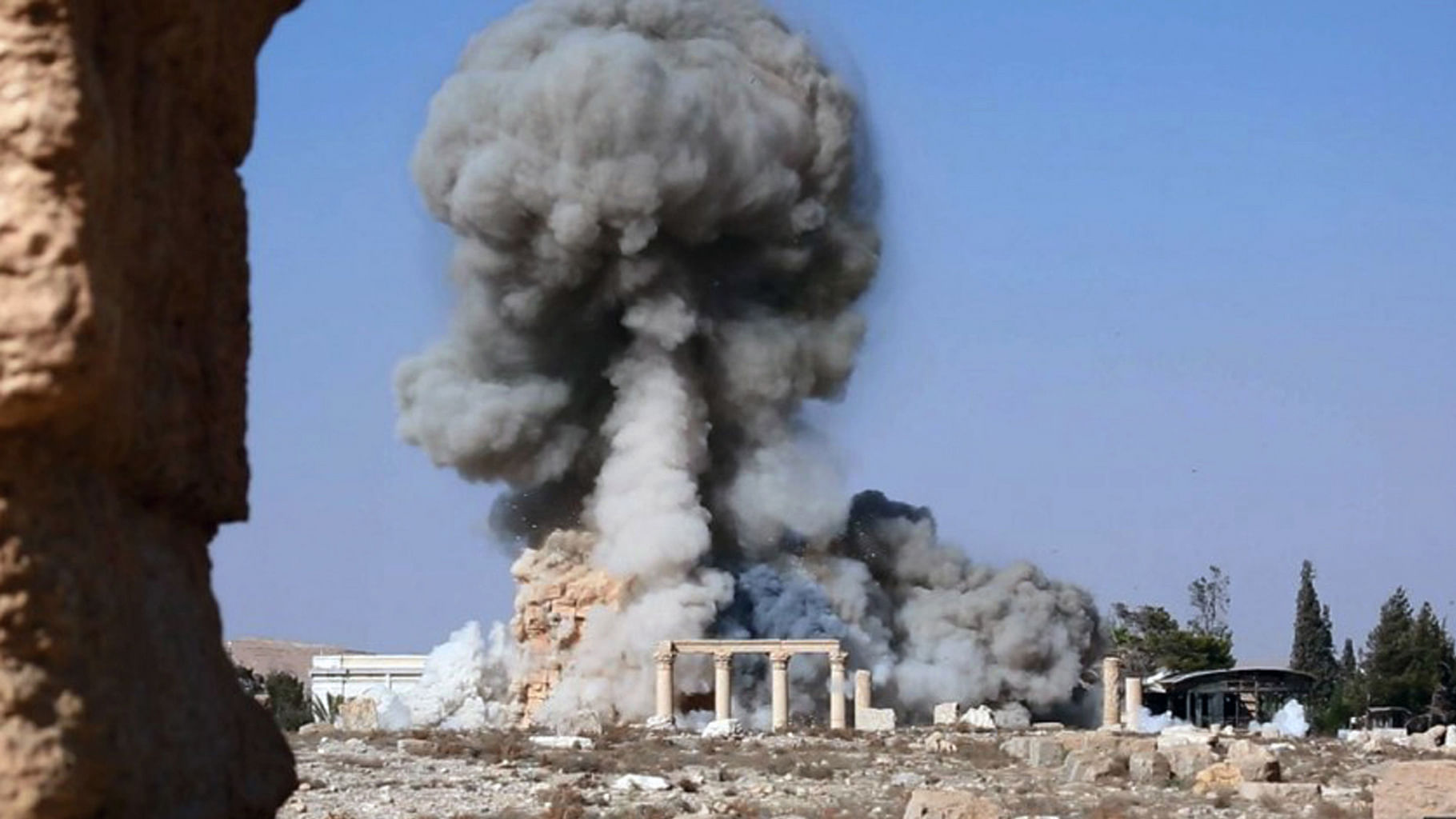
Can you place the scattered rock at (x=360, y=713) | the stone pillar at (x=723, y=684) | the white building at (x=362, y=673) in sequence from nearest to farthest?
the scattered rock at (x=360, y=713)
the stone pillar at (x=723, y=684)
the white building at (x=362, y=673)

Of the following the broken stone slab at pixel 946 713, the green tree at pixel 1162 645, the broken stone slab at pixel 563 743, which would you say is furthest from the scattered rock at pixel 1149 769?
the green tree at pixel 1162 645

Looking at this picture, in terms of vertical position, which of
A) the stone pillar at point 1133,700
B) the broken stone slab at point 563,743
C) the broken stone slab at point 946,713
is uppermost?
the stone pillar at point 1133,700

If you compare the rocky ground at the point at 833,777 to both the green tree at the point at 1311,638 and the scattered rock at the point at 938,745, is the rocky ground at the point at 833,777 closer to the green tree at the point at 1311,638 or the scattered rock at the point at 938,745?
the scattered rock at the point at 938,745

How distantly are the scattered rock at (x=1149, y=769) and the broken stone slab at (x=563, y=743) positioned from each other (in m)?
7.29

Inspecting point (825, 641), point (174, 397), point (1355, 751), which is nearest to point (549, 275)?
point (825, 641)

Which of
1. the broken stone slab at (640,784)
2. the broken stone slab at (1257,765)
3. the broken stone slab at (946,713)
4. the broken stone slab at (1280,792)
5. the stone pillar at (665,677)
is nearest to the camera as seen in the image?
the broken stone slab at (640,784)

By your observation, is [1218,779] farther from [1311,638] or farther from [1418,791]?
[1311,638]

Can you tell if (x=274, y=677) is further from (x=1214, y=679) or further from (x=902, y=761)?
(x=902, y=761)

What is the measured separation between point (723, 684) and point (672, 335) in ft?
27.1

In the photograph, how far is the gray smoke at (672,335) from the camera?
5262cm

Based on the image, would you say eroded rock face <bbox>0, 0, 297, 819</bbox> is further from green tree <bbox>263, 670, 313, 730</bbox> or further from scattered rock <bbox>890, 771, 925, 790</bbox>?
green tree <bbox>263, 670, 313, 730</bbox>

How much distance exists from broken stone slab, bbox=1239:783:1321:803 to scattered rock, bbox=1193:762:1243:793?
60 cm

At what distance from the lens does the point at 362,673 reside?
72.2 meters

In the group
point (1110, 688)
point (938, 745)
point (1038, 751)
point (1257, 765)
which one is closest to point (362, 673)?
point (1110, 688)
